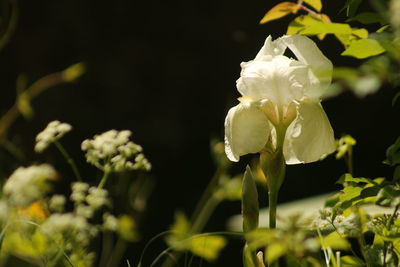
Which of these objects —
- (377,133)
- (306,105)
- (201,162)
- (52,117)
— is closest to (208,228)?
(201,162)

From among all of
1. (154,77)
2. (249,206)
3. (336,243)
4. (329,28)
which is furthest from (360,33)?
(154,77)

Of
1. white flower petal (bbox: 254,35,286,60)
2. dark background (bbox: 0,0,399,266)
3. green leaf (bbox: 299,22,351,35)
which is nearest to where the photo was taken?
green leaf (bbox: 299,22,351,35)

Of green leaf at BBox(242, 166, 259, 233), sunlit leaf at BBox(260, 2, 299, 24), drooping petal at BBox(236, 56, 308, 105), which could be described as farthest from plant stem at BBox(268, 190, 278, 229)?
sunlit leaf at BBox(260, 2, 299, 24)

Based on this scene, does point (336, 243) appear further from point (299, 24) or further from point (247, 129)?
point (299, 24)

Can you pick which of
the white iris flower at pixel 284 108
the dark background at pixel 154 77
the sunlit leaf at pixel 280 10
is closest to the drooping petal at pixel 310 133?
the white iris flower at pixel 284 108

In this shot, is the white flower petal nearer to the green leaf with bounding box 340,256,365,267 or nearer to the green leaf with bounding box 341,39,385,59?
the green leaf with bounding box 341,39,385,59

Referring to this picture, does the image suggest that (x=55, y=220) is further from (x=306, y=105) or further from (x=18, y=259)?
(x=18, y=259)
